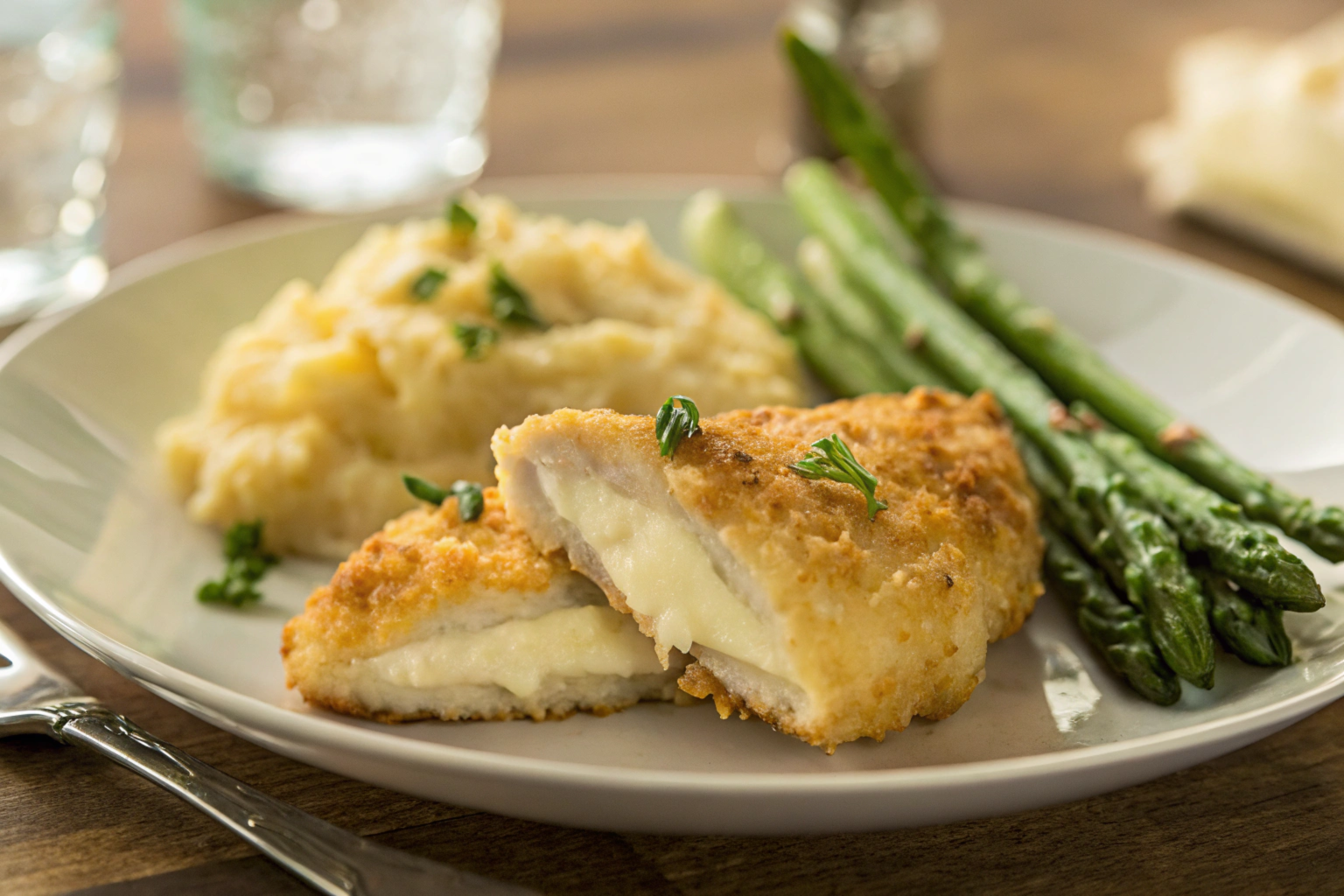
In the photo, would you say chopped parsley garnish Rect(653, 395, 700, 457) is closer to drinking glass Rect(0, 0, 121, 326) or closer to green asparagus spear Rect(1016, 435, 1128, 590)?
green asparagus spear Rect(1016, 435, 1128, 590)

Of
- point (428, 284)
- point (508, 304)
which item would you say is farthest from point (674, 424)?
point (428, 284)

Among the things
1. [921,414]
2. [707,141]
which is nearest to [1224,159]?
[707,141]

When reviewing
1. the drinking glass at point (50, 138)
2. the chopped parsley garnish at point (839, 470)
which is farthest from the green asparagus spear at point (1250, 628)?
the drinking glass at point (50, 138)

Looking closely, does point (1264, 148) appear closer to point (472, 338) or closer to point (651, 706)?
point (472, 338)

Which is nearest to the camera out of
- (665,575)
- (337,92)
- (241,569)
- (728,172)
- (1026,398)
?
(665,575)

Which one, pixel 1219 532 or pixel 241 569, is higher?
pixel 241 569

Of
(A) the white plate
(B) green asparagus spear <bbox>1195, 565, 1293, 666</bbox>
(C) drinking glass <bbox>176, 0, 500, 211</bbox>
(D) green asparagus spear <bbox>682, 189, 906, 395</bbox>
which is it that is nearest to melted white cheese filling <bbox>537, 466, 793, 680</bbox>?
(A) the white plate
